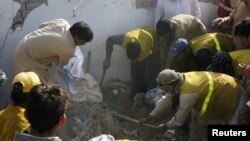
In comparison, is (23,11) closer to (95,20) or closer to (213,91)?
(95,20)

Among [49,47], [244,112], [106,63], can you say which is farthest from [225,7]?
[49,47]

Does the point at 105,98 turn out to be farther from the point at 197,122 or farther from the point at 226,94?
the point at 226,94

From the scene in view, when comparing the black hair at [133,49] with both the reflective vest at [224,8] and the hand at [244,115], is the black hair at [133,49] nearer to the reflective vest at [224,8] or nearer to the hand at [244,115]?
the reflective vest at [224,8]

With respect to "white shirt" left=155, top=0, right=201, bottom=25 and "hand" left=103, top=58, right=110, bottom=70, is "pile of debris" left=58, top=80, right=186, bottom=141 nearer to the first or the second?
"hand" left=103, top=58, right=110, bottom=70

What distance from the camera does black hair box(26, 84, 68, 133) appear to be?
2846 mm

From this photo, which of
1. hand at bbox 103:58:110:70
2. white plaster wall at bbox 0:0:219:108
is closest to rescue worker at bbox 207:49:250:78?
hand at bbox 103:58:110:70

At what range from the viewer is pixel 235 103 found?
4.75m

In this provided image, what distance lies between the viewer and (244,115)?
4.80 metres

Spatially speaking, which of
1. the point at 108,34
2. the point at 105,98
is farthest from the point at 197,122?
the point at 108,34

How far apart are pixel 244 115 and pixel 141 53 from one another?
1945 millimetres

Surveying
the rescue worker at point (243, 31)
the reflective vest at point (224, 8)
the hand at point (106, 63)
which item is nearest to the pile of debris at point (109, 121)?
the hand at point (106, 63)

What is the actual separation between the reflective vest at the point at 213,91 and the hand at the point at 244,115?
0.25ft

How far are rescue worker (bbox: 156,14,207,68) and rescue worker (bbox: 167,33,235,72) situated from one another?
23 cm

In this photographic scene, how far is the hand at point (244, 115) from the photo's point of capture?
477 cm
